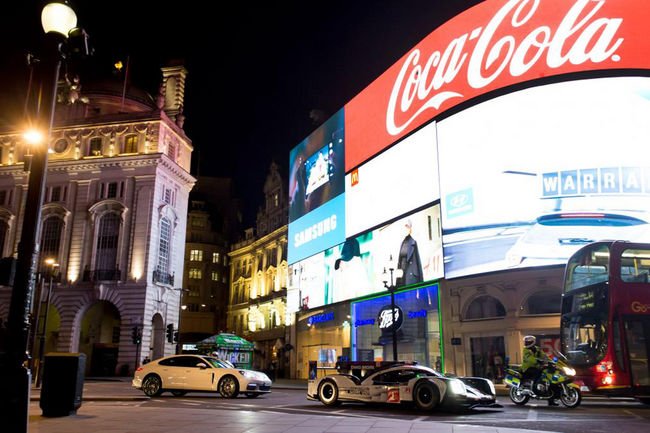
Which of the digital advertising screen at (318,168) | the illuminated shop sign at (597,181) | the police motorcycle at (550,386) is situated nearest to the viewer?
the police motorcycle at (550,386)

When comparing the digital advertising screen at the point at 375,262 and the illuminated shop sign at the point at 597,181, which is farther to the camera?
the digital advertising screen at the point at 375,262

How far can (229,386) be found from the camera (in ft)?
64.9

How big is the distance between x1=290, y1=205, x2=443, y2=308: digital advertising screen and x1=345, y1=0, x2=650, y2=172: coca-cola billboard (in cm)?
563

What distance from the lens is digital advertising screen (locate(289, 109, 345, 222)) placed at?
4006 centimetres

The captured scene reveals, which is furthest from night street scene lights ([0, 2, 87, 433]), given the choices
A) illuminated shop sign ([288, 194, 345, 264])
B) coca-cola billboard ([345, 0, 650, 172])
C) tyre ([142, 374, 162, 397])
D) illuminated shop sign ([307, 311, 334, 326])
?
illuminated shop sign ([307, 311, 334, 326])

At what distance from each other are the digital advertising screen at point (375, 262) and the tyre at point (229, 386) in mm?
8836

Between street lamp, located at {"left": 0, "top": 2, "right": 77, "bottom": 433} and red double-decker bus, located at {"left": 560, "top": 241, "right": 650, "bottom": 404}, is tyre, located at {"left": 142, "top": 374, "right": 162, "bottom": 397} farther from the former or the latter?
red double-decker bus, located at {"left": 560, "top": 241, "right": 650, "bottom": 404}

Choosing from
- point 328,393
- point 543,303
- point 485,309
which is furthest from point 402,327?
point 328,393

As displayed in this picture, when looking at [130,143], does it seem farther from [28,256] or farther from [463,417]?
[28,256]

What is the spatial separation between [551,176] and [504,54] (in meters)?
6.93

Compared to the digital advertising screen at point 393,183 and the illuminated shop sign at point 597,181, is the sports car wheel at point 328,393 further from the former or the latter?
the digital advertising screen at point 393,183

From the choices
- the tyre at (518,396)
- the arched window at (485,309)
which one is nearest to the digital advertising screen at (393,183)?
the arched window at (485,309)

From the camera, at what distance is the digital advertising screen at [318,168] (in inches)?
1577

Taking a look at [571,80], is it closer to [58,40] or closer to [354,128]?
[354,128]
